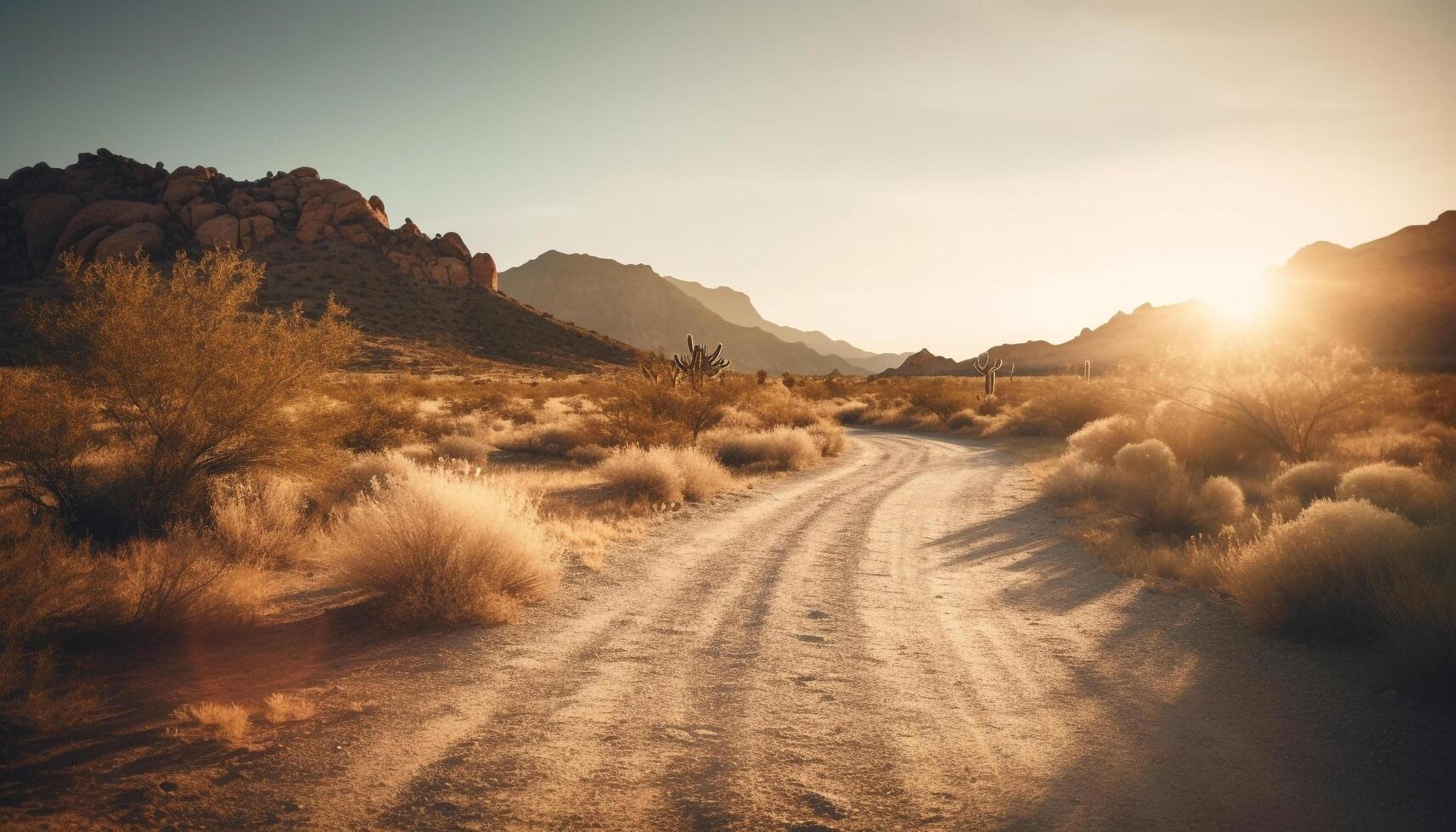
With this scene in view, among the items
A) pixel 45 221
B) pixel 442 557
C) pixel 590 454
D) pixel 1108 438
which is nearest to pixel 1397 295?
pixel 1108 438

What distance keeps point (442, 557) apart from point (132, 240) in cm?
8012

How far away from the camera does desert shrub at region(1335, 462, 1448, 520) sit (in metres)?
8.79

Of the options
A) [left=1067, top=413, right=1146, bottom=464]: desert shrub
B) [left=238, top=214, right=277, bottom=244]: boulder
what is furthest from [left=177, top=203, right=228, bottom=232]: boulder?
[left=1067, top=413, right=1146, bottom=464]: desert shrub

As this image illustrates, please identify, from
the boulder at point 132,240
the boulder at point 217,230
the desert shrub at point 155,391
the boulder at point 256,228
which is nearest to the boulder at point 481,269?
the boulder at point 256,228

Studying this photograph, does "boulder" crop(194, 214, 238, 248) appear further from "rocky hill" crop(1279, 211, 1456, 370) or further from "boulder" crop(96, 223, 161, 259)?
"rocky hill" crop(1279, 211, 1456, 370)

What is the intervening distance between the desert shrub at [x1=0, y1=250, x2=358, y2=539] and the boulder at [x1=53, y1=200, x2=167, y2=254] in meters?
79.4

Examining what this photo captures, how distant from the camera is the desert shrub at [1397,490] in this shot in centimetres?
879

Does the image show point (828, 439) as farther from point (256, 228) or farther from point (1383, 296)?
point (1383, 296)

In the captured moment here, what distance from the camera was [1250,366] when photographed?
15.1 m

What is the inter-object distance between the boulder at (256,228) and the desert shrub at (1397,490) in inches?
3425

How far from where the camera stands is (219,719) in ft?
13.9

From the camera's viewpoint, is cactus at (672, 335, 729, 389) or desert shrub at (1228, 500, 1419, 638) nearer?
desert shrub at (1228, 500, 1419, 638)

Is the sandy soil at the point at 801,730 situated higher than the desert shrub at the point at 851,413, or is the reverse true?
the desert shrub at the point at 851,413

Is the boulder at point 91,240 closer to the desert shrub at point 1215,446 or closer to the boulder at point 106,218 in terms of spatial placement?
the boulder at point 106,218
